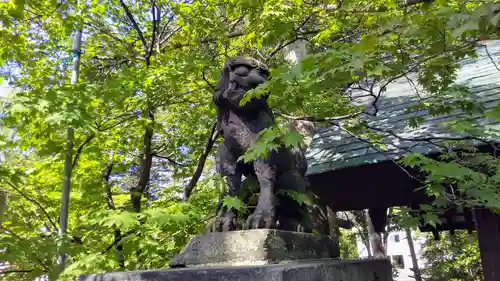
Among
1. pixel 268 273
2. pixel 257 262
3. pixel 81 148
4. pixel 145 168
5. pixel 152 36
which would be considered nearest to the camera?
pixel 268 273

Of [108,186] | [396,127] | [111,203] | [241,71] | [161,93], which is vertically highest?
[161,93]

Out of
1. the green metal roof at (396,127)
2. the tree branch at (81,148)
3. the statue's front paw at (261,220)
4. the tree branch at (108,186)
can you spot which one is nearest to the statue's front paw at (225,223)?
Answer: the statue's front paw at (261,220)

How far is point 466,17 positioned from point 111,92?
407cm

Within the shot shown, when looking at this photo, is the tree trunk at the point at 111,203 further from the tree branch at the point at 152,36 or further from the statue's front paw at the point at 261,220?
the statue's front paw at the point at 261,220

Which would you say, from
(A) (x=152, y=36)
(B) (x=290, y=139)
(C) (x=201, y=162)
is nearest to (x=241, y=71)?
(B) (x=290, y=139)

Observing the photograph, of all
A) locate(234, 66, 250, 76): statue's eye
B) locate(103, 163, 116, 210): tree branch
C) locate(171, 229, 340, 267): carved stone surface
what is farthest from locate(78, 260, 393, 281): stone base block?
locate(103, 163, 116, 210): tree branch

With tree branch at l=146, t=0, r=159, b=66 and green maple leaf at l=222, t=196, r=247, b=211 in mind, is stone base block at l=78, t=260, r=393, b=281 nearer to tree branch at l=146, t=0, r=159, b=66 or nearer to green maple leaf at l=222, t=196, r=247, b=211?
A: green maple leaf at l=222, t=196, r=247, b=211

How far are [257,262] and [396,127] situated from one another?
434 centimetres

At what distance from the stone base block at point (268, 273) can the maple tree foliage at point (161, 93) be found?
2.43 feet

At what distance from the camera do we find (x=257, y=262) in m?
2.39

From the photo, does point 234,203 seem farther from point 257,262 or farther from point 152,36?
point 152,36

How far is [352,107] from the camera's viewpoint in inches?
213

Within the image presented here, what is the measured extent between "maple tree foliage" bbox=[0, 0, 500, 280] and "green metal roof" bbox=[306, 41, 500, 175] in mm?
480

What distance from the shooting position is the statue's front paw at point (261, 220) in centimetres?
255
